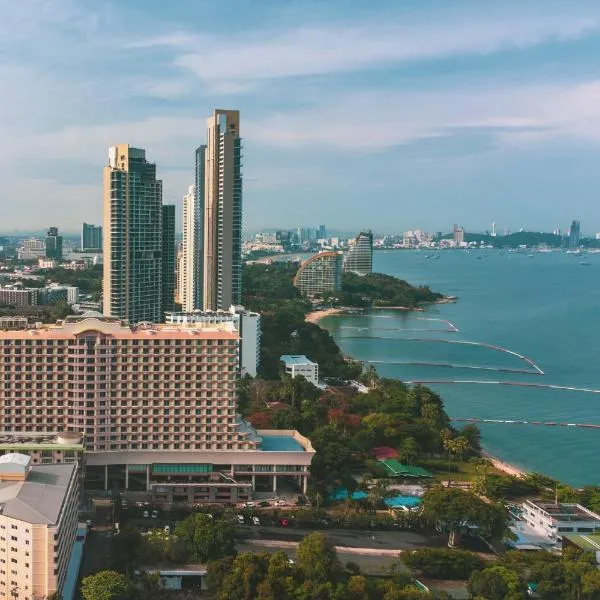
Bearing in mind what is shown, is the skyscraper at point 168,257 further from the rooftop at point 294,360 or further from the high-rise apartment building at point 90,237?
the high-rise apartment building at point 90,237

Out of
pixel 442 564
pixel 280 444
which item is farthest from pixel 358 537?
pixel 280 444

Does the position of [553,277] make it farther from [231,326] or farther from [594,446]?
[231,326]

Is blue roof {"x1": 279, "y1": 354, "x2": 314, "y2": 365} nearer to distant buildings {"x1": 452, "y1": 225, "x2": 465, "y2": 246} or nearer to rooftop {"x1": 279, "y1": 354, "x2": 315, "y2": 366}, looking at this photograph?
rooftop {"x1": 279, "y1": 354, "x2": 315, "y2": 366}

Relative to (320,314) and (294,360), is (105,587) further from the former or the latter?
(320,314)

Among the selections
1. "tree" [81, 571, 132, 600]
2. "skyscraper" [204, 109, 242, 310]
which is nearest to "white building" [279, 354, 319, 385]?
"skyscraper" [204, 109, 242, 310]

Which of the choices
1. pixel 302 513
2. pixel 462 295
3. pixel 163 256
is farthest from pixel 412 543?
pixel 462 295

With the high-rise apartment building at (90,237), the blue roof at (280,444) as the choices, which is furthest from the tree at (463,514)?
the high-rise apartment building at (90,237)
